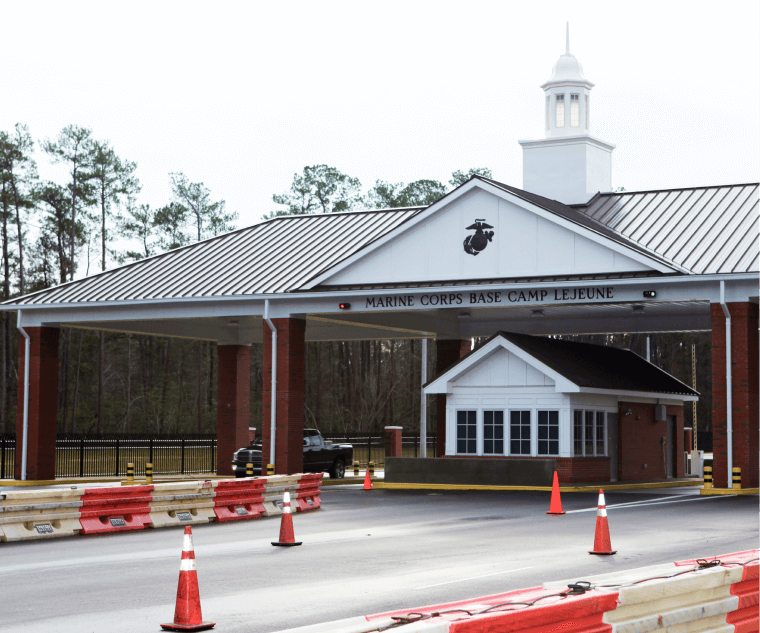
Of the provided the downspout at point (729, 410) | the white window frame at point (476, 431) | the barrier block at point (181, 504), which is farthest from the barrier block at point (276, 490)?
the downspout at point (729, 410)

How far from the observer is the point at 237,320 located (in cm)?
3709

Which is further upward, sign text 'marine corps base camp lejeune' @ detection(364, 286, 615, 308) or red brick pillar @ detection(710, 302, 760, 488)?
sign text 'marine corps base camp lejeune' @ detection(364, 286, 615, 308)

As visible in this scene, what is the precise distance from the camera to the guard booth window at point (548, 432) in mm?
29734

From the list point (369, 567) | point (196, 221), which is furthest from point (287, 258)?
point (196, 221)

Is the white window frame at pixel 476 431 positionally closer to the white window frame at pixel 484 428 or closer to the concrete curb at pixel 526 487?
the white window frame at pixel 484 428

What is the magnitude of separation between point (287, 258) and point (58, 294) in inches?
277

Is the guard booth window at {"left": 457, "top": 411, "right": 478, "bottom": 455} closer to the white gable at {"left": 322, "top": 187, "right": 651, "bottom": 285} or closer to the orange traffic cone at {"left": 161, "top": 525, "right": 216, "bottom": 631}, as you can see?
the white gable at {"left": 322, "top": 187, "right": 651, "bottom": 285}

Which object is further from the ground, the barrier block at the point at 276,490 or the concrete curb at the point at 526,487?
the barrier block at the point at 276,490

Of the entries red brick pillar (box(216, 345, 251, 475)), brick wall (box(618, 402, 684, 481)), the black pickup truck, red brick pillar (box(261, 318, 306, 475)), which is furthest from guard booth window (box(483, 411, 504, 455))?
red brick pillar (box(216, 345, 251, 475))

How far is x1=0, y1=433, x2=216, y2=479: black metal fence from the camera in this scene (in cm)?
3856

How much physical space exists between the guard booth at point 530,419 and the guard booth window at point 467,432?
0.09ft

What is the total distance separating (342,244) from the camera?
34625 mm

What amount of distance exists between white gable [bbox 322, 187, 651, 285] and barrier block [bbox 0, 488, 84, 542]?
14.0 m

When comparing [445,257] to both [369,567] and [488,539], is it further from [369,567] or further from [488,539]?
[369,567]
